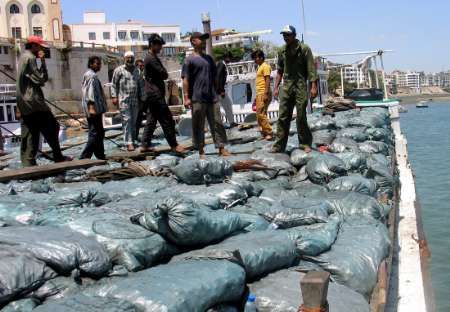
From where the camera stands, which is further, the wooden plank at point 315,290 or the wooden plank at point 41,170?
the wooden plank at point 41,170

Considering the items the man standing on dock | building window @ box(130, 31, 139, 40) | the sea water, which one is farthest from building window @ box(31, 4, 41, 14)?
the man standing on dock

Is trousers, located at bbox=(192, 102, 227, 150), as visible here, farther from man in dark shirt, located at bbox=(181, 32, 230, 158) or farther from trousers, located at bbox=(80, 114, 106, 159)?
trousers, located at bbox=(80, 114, 106, 159)

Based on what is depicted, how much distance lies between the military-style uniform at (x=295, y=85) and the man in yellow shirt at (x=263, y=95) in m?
1.47

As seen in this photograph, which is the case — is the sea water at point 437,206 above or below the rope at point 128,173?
below

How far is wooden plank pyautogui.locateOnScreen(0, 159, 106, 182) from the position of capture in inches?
200

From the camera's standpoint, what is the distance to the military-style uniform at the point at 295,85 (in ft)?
18.7

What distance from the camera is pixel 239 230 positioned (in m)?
3.07

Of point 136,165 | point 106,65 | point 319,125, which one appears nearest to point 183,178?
point 136,165

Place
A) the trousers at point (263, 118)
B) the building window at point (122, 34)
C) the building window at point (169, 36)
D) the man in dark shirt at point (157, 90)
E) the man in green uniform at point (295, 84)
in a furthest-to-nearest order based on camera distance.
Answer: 1. the building window at point (169, 36)
2. the building window at point (122, 34)
3. the trousers at point (263, 118)
4. the man in dark shirt at point (157, 90)
5. the man in green uniform at point (295, 84)

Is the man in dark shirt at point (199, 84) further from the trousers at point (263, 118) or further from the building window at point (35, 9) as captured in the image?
the building window at point (35, 9)

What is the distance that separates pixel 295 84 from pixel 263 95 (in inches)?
80.6

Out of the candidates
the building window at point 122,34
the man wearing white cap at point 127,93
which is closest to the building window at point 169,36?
the building window at point 122,34

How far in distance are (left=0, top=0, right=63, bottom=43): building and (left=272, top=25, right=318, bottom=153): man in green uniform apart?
50.8 metres

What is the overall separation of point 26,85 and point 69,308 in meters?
4.18
